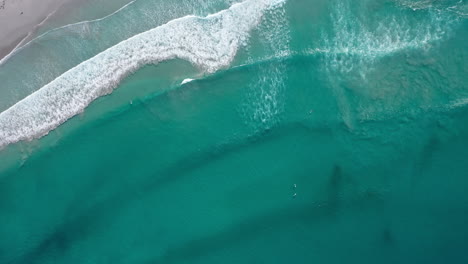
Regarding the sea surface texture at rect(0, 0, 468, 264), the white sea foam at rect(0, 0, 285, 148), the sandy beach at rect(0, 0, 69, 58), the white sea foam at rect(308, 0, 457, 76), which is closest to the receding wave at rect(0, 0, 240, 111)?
the sea surface texture at rect(0, 0, 468, 264)

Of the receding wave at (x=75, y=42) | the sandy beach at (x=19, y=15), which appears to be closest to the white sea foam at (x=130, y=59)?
the receding wave at (x=75, y=42)

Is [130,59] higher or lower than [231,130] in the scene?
higher

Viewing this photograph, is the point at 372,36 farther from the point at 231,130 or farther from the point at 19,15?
the point at 19,15

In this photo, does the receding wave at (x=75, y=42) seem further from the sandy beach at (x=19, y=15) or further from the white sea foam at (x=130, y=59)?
the sandy beach at (x=19, y=15)

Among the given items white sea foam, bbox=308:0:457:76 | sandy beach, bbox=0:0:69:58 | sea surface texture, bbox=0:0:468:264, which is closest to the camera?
sea surface texture, bbox=0:0:468:264

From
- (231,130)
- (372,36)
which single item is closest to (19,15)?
(231,130)

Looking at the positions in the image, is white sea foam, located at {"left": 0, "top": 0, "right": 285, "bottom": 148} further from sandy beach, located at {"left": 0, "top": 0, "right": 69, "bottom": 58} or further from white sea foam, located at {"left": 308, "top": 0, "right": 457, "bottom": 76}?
white sea foam, located at {"left": 308, "top": 0, "right": 457, "bottom": 76}
